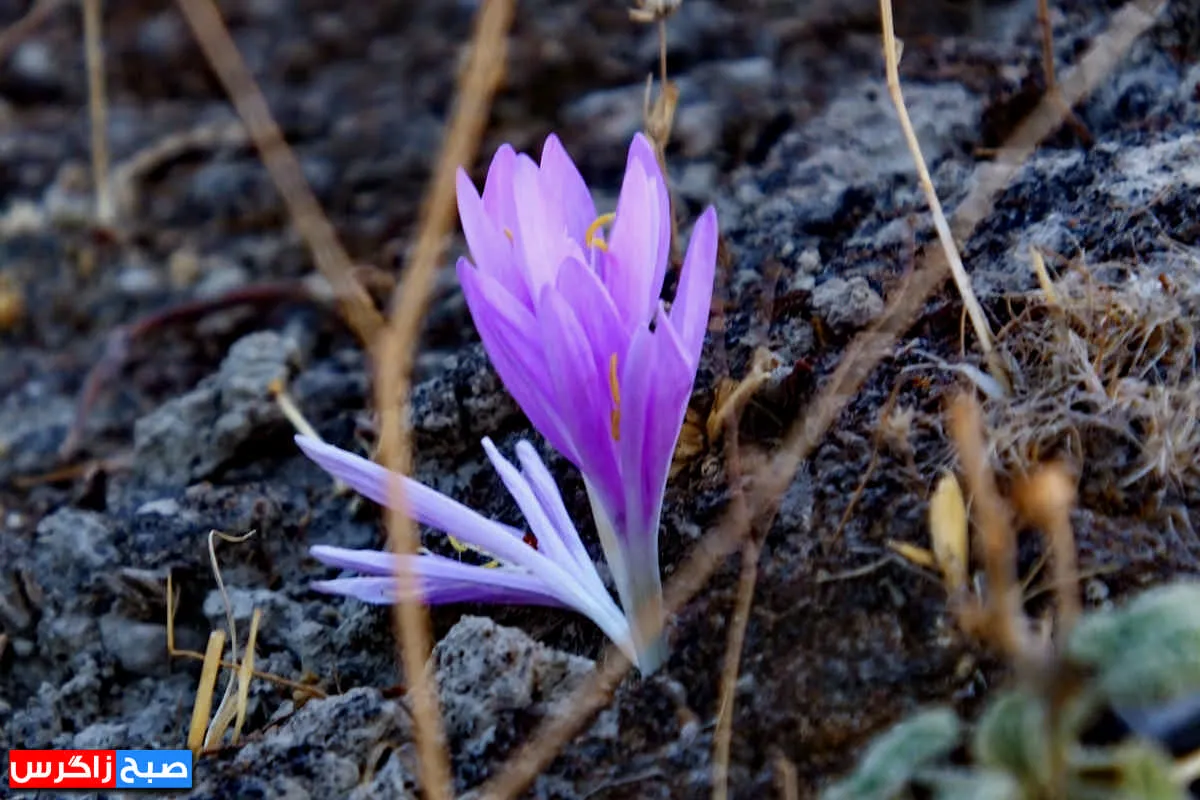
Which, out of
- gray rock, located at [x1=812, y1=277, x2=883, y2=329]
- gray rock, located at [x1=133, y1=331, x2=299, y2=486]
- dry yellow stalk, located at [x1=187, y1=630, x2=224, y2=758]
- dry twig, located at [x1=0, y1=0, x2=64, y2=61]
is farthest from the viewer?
dry twig, located at [x1=0, y1=0, x2=64, y2=61]

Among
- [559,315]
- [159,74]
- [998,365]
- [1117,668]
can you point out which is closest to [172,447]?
[559,315]

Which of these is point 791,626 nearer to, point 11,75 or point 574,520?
point 574,520

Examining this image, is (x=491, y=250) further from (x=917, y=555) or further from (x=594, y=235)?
(x=917, y=555)

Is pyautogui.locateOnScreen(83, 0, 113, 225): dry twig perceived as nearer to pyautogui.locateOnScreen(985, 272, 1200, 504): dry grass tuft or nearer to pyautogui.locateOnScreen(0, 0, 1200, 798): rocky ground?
pyautogui.locateOnScreen(0, 0, 1200, 798): rocky ground

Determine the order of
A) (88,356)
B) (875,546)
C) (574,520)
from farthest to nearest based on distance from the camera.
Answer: (88,356)
(574,520)
(875,546)

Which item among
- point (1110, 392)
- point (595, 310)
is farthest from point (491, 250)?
point (1110, 392)

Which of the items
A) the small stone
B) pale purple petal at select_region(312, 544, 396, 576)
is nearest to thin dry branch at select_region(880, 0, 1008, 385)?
pale purple petal at select_region(312, 544, 396, 576)
